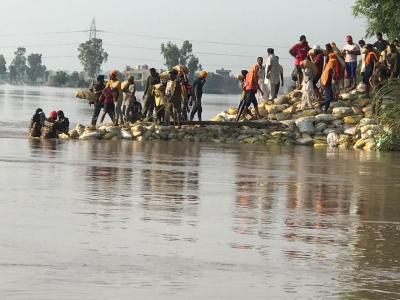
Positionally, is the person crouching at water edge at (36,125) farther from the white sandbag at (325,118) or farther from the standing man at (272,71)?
the white sandbag at (325,118)

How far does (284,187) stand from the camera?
12.9 meters

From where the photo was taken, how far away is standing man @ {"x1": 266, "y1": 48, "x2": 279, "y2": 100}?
90.5 ft

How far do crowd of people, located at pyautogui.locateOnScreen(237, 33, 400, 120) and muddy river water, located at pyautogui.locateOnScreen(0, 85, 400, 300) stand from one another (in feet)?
31.2

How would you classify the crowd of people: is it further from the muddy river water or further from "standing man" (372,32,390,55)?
the muddy river water

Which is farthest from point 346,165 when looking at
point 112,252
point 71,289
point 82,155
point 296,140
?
point 71,289

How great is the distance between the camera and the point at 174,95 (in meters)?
24.6

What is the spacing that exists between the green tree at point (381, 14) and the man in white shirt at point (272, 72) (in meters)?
8.54

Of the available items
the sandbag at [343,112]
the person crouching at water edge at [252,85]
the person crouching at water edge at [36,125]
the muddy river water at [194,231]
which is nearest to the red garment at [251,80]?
the person crouching at water edge at [252,85]

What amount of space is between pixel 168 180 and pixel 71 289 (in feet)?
23.6

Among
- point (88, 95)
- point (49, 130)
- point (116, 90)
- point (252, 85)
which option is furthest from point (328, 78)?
point (49, 130)

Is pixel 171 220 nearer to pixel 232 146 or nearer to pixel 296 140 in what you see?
pixel 232 146

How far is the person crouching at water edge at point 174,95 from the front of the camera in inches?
969

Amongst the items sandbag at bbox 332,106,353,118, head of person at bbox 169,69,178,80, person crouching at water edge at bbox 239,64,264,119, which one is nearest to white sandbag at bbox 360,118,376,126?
sandbag at bbox 332,106,353,118

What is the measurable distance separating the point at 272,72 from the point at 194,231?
64.4 ft
